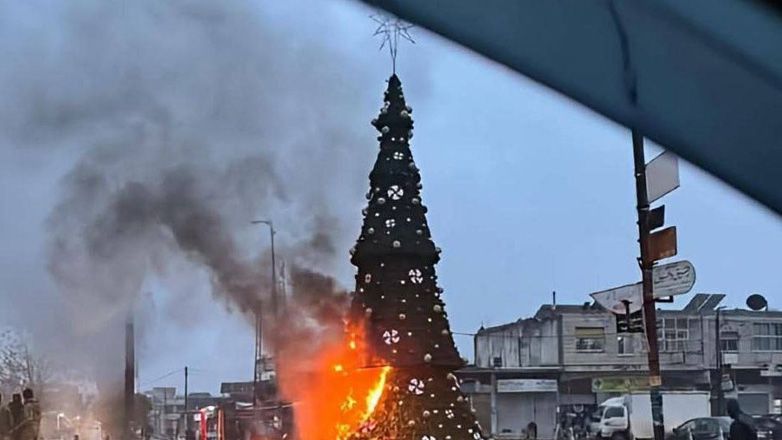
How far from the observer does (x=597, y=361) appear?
2291 cm

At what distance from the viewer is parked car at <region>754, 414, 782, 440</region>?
14102 mm

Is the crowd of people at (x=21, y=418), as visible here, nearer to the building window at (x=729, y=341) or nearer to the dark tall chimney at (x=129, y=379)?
the dark tall chimney at (x=129, y=379)

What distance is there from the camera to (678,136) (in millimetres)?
2139

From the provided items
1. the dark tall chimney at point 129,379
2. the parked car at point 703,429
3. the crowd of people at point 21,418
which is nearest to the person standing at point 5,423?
the crowd of people at point 21,418

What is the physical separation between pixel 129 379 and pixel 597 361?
45.5ft

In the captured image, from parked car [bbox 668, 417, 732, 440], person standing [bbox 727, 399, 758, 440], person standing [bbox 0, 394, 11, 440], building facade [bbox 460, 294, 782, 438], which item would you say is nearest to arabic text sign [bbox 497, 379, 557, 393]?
building facade [bbox 460, 294, 782, 438]

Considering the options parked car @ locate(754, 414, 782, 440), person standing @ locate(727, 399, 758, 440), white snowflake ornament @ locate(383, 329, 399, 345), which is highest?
white snowflake ornament @ locate(383, 329, 399, 345)

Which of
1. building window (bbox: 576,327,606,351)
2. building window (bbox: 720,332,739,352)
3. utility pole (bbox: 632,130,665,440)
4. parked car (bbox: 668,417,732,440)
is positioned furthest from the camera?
building window (bbox: 576,327,606,351)

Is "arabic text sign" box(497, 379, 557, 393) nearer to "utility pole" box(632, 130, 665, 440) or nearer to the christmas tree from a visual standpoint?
the christmas tree

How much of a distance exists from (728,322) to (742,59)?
69.7 ft

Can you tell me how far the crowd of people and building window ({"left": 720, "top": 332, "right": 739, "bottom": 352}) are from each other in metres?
16.1

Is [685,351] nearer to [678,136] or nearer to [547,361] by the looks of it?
[547,361]

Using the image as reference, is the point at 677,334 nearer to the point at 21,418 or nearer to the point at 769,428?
the point at 769,428

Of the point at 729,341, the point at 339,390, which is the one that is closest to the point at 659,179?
the point at 339,390
